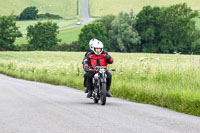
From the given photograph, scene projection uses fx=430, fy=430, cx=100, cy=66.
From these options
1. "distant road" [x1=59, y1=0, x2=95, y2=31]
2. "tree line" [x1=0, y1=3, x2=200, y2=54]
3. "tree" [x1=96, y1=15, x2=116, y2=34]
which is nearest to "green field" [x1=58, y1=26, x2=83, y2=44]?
"tree line" [x1=0, y1=3, x2=200, y2=54]

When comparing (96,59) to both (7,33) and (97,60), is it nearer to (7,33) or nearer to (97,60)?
(97,60)

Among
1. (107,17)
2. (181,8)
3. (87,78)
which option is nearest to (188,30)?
(181,8)

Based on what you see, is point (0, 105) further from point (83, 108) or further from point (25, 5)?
point (25, 5)

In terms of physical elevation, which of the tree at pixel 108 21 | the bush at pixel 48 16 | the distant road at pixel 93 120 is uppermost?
the bush at pixel 48 16

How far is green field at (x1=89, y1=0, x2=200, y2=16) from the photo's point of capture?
12369 cm

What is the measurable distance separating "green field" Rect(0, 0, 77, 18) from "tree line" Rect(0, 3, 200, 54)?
35.8 m

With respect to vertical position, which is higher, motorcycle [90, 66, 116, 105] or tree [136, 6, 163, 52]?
tree [136, 6, 163, 52]

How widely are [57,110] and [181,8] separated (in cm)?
9383

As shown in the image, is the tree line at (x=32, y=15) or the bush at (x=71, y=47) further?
the tree line at (x=32, y=15)

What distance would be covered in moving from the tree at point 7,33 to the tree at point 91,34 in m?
17.1

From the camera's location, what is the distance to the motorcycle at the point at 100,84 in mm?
10703

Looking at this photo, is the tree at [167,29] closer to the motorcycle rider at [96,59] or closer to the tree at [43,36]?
the tree at [43,36]

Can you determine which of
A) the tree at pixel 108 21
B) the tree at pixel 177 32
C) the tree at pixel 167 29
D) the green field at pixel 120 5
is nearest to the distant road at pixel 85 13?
the green field at pixel 120 5

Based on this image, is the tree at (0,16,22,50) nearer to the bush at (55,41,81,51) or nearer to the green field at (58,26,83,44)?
the green field at (58,26,83,44)
